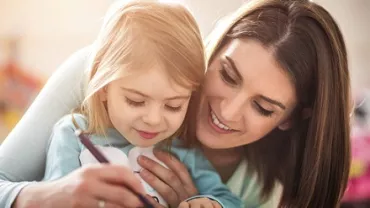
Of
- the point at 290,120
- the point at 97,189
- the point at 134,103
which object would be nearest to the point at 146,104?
the point at 134,103

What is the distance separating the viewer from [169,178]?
0.77m

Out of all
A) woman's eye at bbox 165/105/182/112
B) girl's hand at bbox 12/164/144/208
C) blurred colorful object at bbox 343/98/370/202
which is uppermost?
woman's eye at bbox 165/105/182/112

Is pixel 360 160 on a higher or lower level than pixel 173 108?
lower

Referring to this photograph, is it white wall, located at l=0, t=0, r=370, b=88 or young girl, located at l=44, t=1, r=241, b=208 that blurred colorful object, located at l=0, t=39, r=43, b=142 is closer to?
white wall, located at l=0, t=0, r=370, b=88

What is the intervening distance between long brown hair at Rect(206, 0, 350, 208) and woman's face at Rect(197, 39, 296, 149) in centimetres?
2

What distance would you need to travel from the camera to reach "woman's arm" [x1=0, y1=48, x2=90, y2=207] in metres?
0.79

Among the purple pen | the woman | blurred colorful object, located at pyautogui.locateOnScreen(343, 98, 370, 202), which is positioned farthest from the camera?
blurred colorful object, located at pyautogui.locateOnScreen(343, 98, 370, 202)

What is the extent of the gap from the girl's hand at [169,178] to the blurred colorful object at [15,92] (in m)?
0.36

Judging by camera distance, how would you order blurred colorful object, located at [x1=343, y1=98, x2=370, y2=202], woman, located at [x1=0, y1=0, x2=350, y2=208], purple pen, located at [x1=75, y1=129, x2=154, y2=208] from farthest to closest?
blurred colorful object, located at [x1=343, y1=98, x2=370, y2=202], woman, located at [x1=0, y1=0, x2=350, y2=208], purple pen, located at [x1=75, y1=129, x2=154, y2=208]

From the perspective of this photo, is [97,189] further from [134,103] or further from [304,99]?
[304,99]

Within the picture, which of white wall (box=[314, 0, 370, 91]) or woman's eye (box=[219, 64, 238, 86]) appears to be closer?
woman's eye (box=[219, 64, 238, 86])

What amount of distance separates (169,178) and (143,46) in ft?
0.65

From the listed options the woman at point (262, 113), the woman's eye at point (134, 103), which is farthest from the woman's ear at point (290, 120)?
the woman's eye at point (134, 103)

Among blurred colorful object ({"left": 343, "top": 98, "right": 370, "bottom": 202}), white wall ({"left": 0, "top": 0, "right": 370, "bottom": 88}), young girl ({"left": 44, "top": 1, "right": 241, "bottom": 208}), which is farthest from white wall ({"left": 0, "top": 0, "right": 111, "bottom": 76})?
blurred colorful object ({"left": 343, "top": 98, "right": 370, "bottom": 202})
